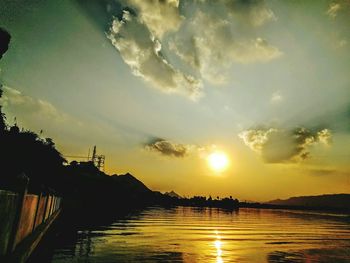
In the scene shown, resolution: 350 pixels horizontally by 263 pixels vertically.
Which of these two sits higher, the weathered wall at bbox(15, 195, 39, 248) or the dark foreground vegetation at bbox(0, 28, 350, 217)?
the dark foreground vegetation at bbox(0, 28, 350, 217)

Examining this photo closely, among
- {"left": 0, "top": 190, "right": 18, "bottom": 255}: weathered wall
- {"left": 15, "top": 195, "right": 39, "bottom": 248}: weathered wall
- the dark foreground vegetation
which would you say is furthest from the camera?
the dark foreground vegetation

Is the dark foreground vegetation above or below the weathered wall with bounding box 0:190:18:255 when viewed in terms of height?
above

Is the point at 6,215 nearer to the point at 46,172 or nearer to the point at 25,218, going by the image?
the point at 25,218

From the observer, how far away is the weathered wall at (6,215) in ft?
19.7

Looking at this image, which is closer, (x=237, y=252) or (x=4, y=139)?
(x=237, y=252)

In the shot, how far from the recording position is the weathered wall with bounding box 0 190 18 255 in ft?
19.7

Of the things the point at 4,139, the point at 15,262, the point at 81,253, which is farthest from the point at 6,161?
the point at 15,262

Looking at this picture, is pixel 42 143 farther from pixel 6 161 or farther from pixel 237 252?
pixel 237 252

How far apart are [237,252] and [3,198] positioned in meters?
15.6

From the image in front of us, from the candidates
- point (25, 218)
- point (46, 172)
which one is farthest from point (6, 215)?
point (46, 172)

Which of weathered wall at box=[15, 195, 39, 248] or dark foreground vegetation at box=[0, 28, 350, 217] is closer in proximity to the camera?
weathered wall at box=[15, 195, 39, 248]

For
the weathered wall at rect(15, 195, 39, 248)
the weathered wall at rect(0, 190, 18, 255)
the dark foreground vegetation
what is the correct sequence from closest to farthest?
the weathered wall at rect(0, 190, 18, 255) < the weathered wall at rect(15, 195, 39, 248) < the dark foreground vegetation

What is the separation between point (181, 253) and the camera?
16656 mm

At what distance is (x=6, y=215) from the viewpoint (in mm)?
6582
